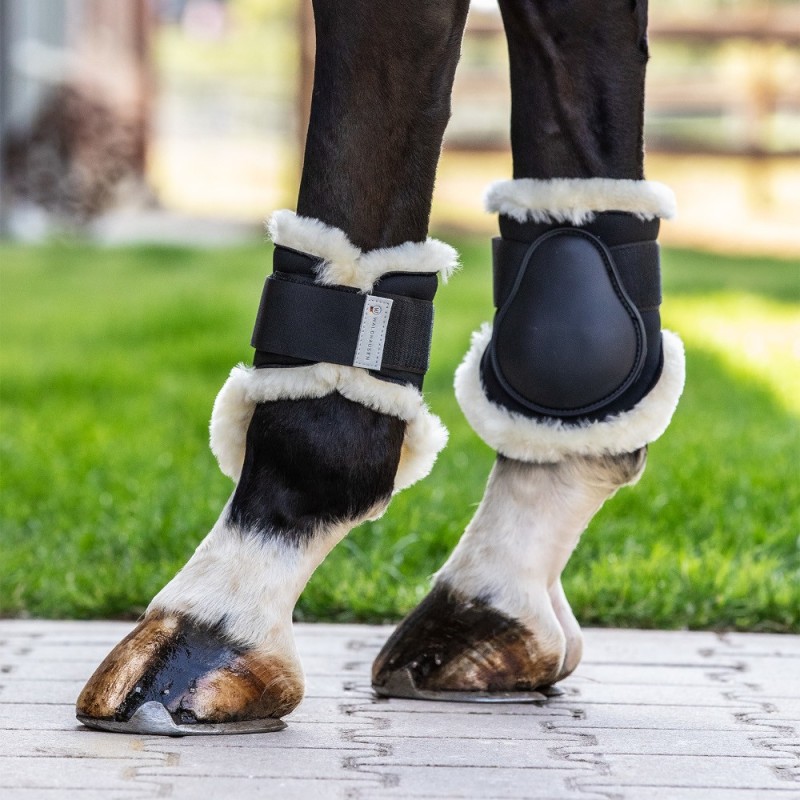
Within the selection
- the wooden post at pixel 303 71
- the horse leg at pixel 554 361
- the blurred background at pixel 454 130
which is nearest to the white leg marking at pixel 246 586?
the horse leg at pixel 554 361

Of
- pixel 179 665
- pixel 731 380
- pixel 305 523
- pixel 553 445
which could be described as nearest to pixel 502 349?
pixel 553 445

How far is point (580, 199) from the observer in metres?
1.64

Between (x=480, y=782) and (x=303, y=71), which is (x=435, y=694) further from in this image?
(x=303, y=71)

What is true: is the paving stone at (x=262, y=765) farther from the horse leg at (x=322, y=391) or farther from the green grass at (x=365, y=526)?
the green grass at (x=365, y=526)

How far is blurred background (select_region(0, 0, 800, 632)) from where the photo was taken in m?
2.28

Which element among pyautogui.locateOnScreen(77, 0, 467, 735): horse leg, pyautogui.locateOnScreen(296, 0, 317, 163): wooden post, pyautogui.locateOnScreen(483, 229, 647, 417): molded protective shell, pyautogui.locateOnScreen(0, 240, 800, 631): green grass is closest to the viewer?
pyautogui.locateOnScreen(77, 0, 467, 735): horse leg

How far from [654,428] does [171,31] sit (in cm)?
4325

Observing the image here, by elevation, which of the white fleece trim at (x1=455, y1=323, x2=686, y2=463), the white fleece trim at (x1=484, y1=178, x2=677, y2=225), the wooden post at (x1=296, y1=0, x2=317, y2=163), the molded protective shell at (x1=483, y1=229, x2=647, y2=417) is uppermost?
the wooden post at (x1=296, y1=0, x2=317, y2=163)

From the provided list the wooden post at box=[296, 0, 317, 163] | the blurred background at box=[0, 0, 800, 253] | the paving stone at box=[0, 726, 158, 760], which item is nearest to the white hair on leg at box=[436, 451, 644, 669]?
the paving stone at box=[0, 726, 158, 760]

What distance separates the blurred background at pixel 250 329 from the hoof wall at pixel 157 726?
68 centimetres

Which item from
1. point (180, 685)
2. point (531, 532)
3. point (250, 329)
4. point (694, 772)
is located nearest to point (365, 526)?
point (531, 532)

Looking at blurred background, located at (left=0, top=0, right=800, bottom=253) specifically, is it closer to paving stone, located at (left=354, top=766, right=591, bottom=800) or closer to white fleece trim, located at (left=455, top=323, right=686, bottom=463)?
white fleece trim, located at (left=455, top=323, right=686, bottom=463)

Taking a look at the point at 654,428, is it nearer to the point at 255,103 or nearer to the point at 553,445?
the point at 553,445

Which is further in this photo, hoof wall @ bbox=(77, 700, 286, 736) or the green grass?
the green grass
